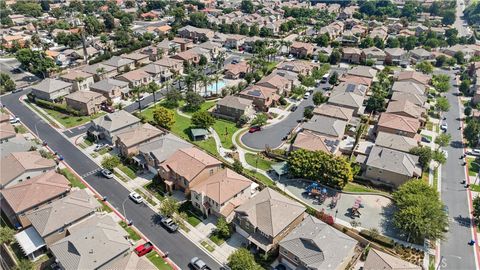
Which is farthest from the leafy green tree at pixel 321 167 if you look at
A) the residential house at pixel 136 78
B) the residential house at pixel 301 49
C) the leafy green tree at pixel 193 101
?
the residential house at pixel 301 49

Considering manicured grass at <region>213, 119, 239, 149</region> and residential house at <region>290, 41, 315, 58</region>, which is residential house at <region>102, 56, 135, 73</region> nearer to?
manicured grass at <region>213, 119, 239, 149</region>

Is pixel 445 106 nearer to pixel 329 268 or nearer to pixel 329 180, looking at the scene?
pixel 329 180

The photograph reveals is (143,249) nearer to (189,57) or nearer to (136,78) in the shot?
(136,78)

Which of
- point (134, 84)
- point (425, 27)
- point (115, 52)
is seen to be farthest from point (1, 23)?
point (425, 27)

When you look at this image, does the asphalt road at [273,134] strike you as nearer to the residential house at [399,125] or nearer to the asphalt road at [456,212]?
the residential house at [399,125]

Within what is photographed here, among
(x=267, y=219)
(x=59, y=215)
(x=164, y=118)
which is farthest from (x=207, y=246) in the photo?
(x=164, y=118)

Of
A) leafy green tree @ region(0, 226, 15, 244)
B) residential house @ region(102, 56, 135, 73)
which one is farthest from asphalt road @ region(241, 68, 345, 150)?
residential house @ region(102, 56, 135, 73)
